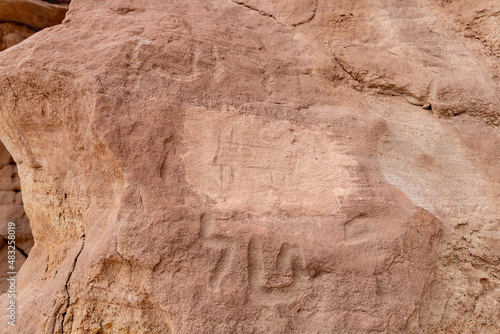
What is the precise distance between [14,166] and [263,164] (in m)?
4.22

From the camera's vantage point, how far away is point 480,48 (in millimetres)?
2895

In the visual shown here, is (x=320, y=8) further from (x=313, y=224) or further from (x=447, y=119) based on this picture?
(x=313, y=224)

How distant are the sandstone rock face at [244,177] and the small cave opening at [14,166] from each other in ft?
7.54

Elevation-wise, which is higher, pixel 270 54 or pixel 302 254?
pixel 270 54

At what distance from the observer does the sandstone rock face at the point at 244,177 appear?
1.94m

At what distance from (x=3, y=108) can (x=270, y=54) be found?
188cm

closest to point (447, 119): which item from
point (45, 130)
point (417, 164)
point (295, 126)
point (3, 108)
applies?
point (417, 164)

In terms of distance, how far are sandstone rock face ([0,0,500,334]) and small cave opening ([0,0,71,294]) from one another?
230 centimetres

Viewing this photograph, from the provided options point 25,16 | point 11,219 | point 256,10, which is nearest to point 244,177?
point 256,10

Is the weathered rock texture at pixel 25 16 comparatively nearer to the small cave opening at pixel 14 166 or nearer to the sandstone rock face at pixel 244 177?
the small cave opening at pixel 14 166

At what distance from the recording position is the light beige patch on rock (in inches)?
Answer: 82.7

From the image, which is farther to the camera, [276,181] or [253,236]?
[276,181]

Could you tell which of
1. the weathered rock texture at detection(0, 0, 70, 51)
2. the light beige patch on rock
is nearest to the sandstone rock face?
the light beige patch on rock

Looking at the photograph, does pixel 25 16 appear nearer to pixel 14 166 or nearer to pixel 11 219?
pixel 14 166
